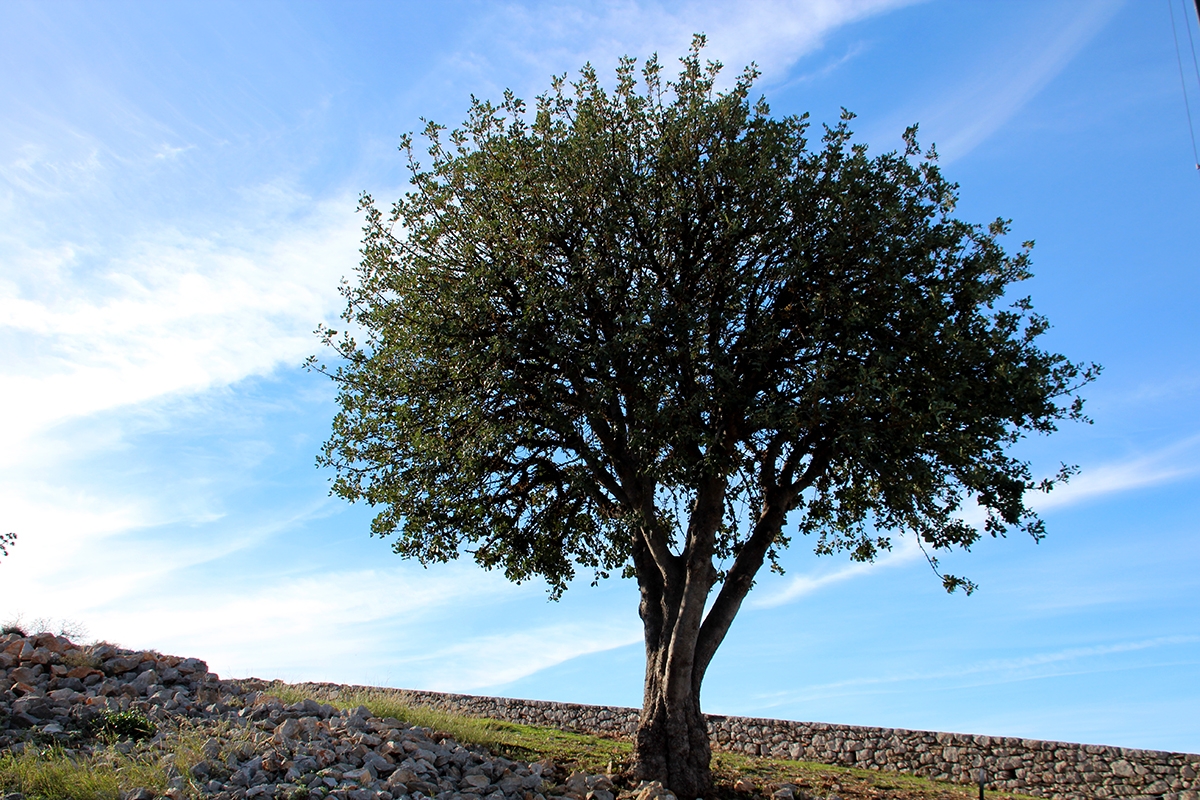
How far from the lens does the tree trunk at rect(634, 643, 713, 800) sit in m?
15.5

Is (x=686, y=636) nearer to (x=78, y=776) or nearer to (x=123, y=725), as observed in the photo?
(x=123, y=725)

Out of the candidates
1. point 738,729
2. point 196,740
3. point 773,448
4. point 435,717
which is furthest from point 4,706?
point 738,729

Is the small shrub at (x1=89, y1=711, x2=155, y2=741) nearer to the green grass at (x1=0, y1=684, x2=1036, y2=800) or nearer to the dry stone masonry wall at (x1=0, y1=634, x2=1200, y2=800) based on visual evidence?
the dry stone masonry wall at (x1=0, y1=634, x2=1200, y2=800)

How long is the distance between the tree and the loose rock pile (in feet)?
10.0

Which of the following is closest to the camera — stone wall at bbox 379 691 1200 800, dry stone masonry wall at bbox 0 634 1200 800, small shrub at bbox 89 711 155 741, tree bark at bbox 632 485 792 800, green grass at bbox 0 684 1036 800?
green grass at bbox 0 684 1036 800

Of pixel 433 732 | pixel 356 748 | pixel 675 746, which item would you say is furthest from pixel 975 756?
pixel 356 748

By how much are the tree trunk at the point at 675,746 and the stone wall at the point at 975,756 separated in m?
6.08

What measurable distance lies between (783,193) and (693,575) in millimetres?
7210

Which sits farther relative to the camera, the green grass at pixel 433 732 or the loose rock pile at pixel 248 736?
the loose rock pile at pixel 248 736

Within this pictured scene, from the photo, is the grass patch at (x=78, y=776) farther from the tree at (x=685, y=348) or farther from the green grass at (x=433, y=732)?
the tree at (x=685, y=348)

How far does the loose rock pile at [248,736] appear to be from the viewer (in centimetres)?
1236

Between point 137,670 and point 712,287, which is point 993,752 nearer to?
point 712,287

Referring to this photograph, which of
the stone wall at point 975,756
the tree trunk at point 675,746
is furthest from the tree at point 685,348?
the stone wall at point 975,756

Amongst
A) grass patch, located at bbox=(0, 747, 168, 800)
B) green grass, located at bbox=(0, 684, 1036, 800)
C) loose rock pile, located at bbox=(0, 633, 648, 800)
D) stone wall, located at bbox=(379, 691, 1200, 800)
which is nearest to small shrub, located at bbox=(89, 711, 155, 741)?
loose rock pile, located at bbox=(0, 633, 648, 800)
